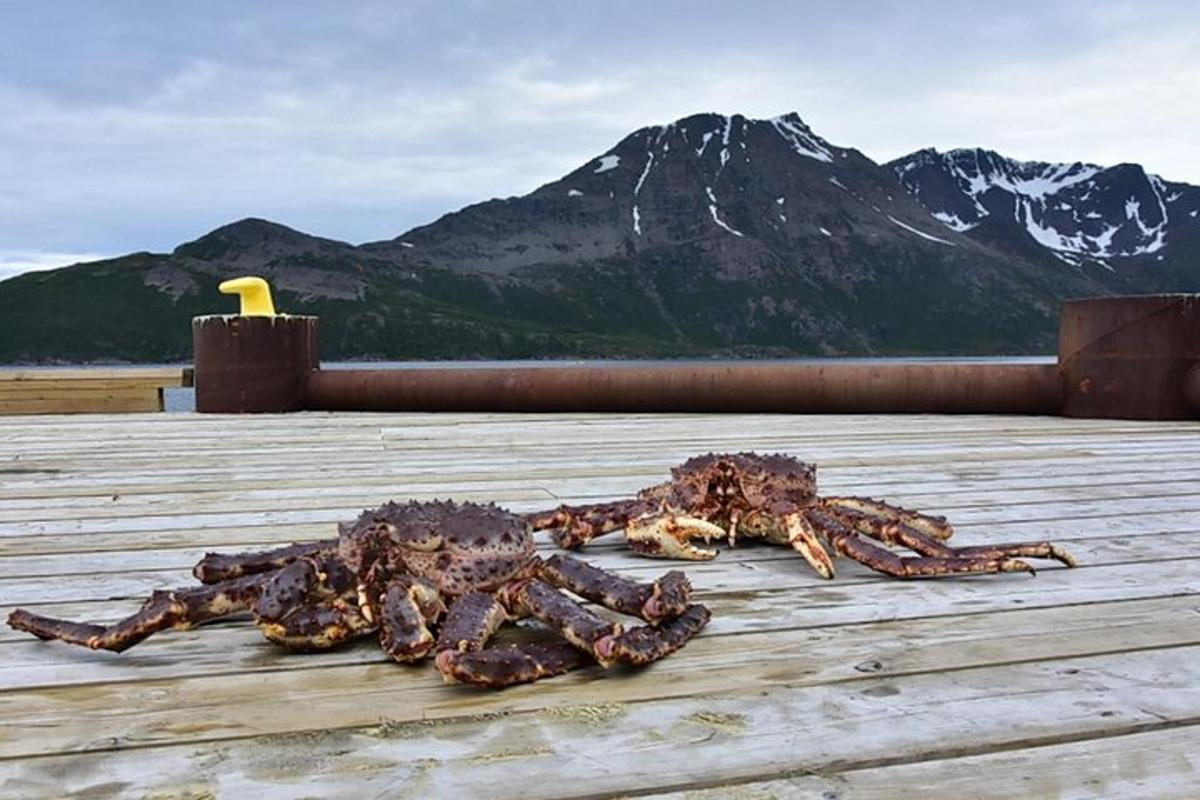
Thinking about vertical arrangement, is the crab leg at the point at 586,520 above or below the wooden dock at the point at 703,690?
above

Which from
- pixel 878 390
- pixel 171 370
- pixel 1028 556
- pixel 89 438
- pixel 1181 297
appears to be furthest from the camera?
pixel 171 370

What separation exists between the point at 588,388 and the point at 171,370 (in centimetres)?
419

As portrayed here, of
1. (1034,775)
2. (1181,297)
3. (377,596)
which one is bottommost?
(1034,775)

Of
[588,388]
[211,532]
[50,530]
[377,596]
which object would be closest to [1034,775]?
[377,596]

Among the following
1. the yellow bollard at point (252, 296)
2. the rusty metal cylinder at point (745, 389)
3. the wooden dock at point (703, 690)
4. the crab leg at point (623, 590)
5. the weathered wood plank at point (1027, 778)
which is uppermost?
the yellow bollard at point (252, 296)

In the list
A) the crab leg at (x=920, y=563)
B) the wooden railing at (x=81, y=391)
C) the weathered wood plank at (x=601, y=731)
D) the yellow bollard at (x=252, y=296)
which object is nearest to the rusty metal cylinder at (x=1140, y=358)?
the crab leg at (x=920, y=563)

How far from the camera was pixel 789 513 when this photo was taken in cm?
317

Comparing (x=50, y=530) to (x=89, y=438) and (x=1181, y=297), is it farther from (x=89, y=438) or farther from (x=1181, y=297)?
(x=1181, y=297)

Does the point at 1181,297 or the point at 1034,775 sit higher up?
the point at 1181,297

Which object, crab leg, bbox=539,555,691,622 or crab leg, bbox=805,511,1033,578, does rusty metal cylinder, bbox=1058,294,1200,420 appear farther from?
crab leg, bbox=539,555,691,622

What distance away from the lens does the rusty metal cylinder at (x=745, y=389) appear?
340 inches

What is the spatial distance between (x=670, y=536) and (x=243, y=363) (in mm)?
6696

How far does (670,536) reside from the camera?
3199mm

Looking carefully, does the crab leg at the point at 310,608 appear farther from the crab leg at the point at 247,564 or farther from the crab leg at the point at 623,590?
the crab leg at the point at 623,590
